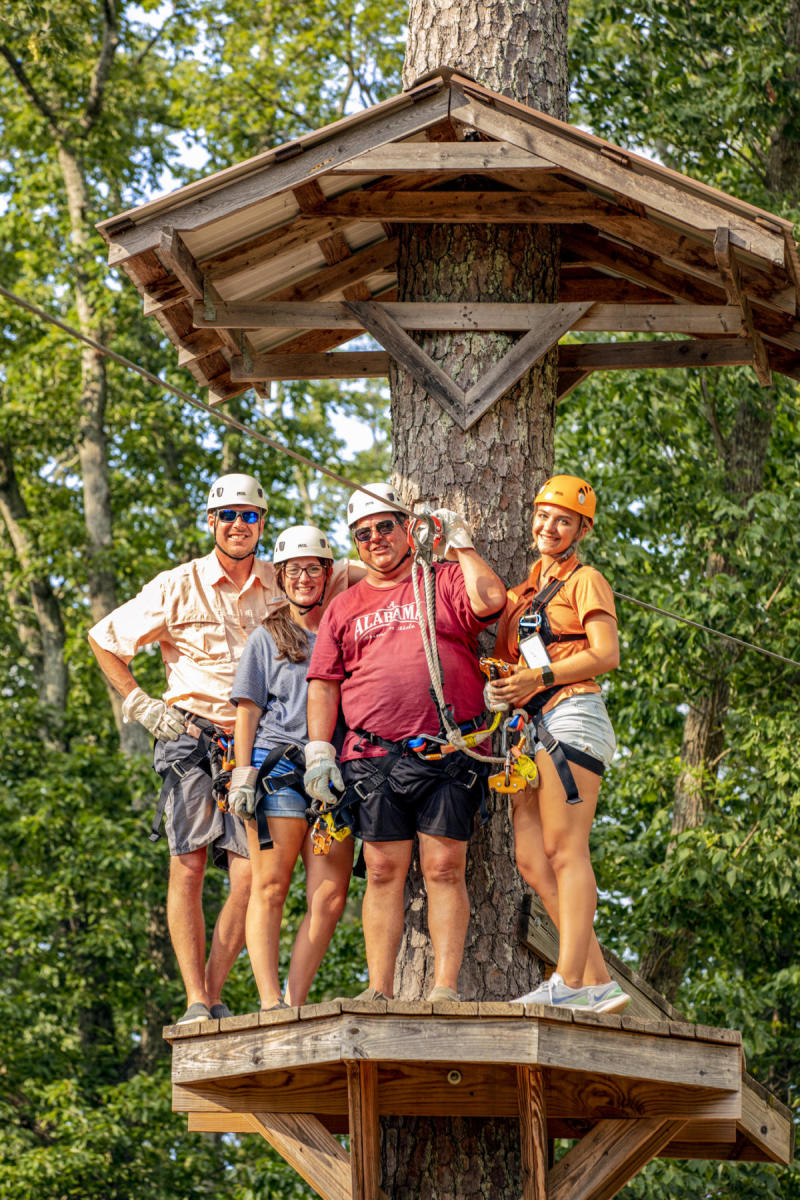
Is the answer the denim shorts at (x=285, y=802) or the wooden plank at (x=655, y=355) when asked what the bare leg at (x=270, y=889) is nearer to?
the denim shorts at (x=285, y=802)

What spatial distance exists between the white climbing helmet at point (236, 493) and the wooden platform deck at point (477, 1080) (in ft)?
6.95

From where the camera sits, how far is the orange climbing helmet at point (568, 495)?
18.9 ft

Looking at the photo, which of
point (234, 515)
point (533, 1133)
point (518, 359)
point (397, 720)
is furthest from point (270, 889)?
point (518, 359)

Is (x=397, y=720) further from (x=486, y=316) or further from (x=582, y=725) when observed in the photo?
(x=486, y=316)

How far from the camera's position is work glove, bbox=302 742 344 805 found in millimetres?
5539

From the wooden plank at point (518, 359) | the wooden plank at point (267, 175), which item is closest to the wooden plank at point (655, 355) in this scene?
the wooden plank at point (518, 359)

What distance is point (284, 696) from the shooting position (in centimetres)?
603

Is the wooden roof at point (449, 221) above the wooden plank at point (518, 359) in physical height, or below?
above

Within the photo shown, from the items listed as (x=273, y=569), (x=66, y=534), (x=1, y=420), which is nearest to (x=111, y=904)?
(x=66, y=534)

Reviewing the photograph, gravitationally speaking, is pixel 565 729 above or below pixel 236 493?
below

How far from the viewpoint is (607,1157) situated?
5516mm

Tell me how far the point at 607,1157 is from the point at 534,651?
1710mm

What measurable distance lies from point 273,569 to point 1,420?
1351 cm

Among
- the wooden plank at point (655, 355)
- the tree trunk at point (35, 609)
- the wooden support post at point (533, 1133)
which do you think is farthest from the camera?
the tree trunk at point (35, 609)
